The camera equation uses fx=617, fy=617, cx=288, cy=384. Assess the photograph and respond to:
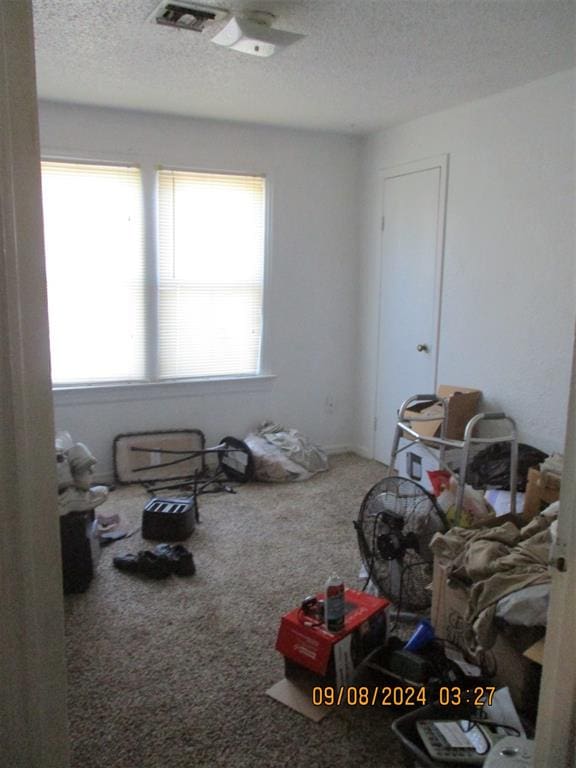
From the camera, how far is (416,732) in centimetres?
176

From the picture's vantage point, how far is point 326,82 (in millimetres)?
3402

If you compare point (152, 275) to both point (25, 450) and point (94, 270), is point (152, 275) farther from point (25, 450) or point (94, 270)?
point (25, 450)

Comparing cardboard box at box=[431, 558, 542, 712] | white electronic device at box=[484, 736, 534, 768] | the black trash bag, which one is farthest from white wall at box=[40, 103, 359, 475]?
white electronic device at box=[484, 736, 534, 768]

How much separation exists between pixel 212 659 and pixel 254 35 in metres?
2.53

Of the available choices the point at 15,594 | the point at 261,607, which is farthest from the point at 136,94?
the point at 15,594

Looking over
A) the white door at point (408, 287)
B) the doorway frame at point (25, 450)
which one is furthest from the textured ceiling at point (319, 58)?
the doorway frame at point (25, 450)

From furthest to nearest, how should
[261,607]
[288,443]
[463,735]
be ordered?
[288,443] < [261,607] < [463,735]

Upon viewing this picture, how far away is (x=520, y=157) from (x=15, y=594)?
3468mm

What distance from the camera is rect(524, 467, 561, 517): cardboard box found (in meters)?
2.62

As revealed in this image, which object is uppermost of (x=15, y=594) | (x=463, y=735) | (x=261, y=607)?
(x=15, y=594)

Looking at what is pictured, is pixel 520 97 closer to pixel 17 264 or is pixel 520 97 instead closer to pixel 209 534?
pixel 209 534

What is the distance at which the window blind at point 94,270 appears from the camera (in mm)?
4094

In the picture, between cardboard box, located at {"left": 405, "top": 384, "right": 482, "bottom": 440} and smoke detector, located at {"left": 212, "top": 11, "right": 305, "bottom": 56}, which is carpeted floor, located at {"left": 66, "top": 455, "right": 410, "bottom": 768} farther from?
smoke detector, located at {"left": 212, "top": 11, "right": 305, "bottom": 56}

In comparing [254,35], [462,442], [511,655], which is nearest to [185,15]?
[254,35]
